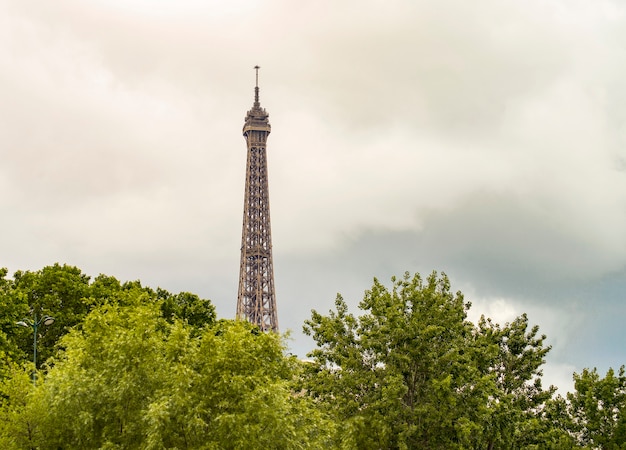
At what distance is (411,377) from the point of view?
4103 centimetres

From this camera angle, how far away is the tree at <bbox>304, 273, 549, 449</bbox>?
128 feet

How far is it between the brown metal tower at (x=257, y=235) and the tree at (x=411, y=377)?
Result: 81.2 metres

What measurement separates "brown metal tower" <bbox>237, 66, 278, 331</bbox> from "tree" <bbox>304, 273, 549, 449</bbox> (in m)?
81.2

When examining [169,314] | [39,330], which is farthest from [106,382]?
[169,314]

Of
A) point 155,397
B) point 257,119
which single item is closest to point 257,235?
point 257,119

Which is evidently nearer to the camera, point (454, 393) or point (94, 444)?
point (94, 444)

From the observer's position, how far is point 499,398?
42281mm

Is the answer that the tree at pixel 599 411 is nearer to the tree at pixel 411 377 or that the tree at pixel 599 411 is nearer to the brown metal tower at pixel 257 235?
the tree at pixel 411 377

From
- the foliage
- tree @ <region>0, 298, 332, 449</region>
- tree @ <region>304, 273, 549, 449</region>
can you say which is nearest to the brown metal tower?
the foliage

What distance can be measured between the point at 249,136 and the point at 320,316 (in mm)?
100722

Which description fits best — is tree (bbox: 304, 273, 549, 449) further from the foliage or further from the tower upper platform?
the tower upper platform

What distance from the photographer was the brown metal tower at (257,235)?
12962 cm

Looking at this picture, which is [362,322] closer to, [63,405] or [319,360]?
[319,360]

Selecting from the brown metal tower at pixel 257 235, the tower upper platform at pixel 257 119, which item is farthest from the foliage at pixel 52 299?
the tower upper platform at pixel 257 119
